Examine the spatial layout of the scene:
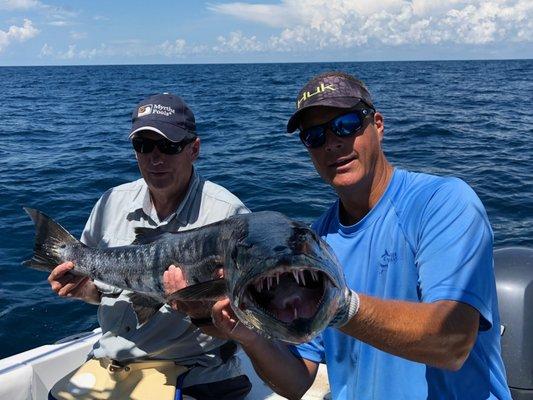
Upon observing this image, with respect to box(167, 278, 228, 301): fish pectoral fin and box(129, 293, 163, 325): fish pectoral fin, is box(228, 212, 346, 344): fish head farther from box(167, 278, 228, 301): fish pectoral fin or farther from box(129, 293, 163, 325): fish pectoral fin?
box(129, 293, 163, 325): fish pectoral fin

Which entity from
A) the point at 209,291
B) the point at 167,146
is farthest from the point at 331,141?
the point at 167,146

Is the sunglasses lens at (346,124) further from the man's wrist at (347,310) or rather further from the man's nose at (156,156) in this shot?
the man's nose at (156,156)

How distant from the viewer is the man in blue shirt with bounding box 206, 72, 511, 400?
225cm

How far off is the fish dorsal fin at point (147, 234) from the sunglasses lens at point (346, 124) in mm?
1446

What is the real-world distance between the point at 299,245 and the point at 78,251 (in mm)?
2571

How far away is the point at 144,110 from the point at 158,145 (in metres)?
0.34

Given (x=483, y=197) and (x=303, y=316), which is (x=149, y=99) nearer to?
(x=303, y=316)

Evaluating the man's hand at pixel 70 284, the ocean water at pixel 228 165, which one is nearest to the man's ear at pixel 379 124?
the man's hand at pixel 70 284

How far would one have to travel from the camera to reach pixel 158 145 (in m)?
3.86

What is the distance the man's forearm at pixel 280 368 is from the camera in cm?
295

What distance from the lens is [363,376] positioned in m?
2.87

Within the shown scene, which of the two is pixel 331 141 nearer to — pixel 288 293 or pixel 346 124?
pixel 346 124

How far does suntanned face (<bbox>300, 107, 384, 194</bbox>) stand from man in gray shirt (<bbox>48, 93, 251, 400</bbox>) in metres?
1.04

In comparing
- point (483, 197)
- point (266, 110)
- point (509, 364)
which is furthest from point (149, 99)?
point (266, 110)
